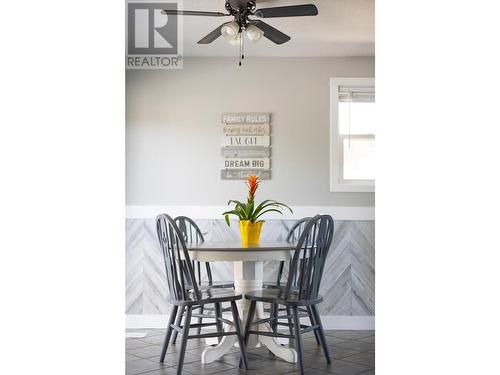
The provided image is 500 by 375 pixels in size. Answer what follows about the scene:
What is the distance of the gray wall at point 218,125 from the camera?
5.51 m

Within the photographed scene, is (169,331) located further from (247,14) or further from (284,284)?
(247,14)

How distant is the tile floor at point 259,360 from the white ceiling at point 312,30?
7.98 ft

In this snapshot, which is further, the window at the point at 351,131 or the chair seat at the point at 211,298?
the window at the point at 351,131

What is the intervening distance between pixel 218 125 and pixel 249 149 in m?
0.36

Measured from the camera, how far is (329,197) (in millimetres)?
5496

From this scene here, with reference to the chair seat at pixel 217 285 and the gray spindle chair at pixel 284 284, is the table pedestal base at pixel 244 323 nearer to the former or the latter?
the gray spindle chair at pixel 284 284

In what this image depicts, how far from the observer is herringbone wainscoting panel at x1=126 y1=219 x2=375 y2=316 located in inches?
214

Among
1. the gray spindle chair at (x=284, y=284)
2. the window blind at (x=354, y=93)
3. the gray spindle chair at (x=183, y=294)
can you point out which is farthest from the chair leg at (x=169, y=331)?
the window blind at (x=354, y=93)

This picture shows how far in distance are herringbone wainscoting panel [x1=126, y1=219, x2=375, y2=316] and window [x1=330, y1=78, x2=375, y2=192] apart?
0.45m

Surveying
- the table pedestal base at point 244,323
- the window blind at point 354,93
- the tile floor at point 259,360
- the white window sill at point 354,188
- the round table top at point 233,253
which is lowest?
the tile floor at point 259,360
